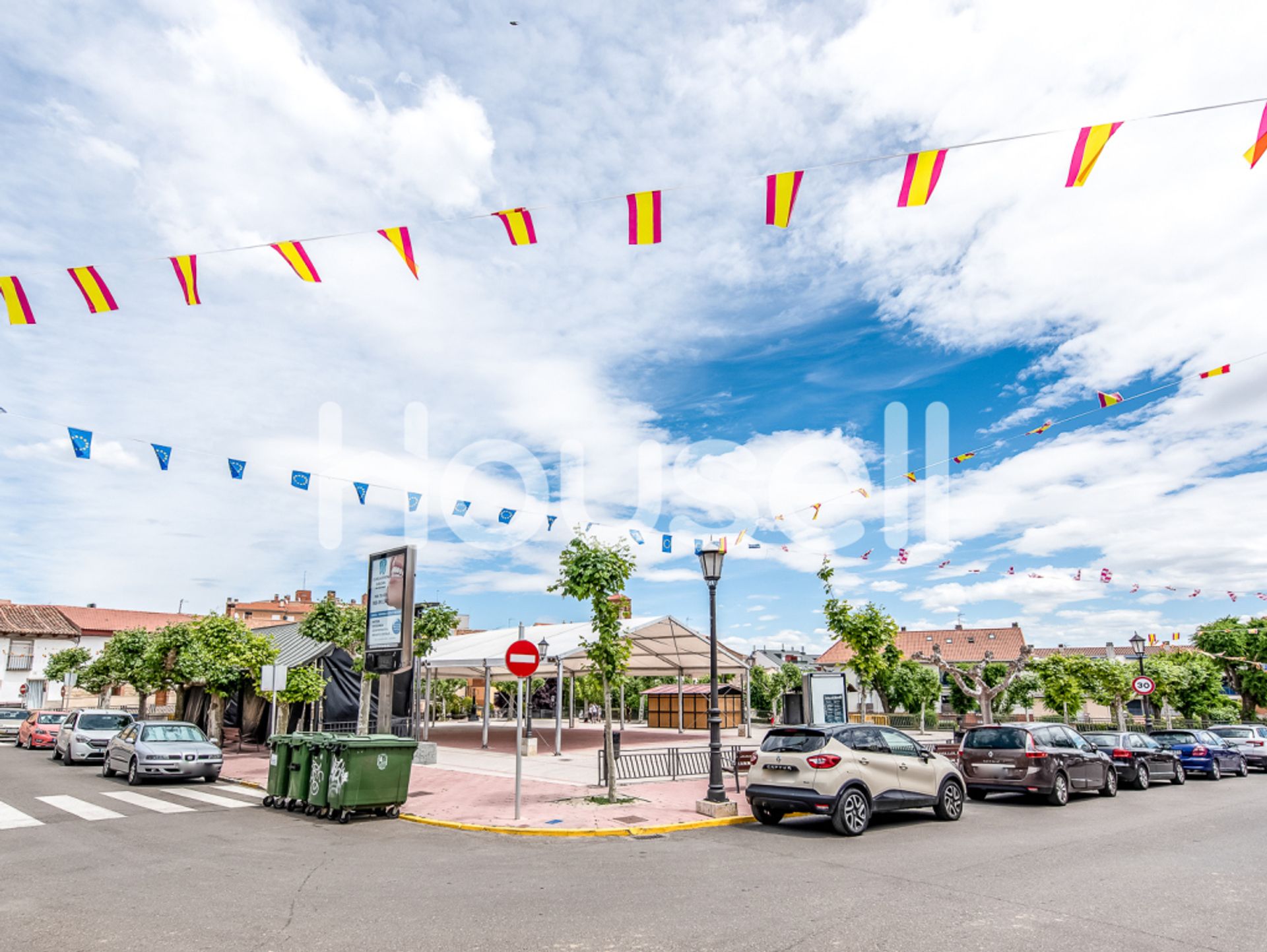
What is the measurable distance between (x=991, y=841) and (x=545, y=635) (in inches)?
793

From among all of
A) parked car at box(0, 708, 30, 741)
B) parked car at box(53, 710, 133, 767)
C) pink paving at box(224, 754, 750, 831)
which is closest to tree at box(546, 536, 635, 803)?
pink paving at box(224, 754, 750, 831)

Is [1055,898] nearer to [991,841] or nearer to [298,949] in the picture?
[991,841]

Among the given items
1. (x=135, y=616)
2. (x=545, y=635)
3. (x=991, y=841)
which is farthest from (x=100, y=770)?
(x=135, y=616)

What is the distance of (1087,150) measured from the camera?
27.6ft

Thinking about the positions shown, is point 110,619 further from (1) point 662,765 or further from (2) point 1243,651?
(2) point 1243,651

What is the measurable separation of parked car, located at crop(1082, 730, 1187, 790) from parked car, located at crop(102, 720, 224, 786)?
19.1 meters

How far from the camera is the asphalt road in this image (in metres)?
6.13

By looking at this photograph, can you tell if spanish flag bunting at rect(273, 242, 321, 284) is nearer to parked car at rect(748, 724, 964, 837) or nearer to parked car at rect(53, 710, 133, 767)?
parked car at rect(748, 724, 964, 837)

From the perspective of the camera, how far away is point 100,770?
20.6 m

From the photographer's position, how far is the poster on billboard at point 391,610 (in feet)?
49.6

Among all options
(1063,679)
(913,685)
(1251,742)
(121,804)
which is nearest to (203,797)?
(121,804)

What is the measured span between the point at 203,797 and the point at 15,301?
9.30 m

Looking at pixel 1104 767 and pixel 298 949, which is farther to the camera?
pixel 1104 767

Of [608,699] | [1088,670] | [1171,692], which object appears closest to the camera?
[608,699]
